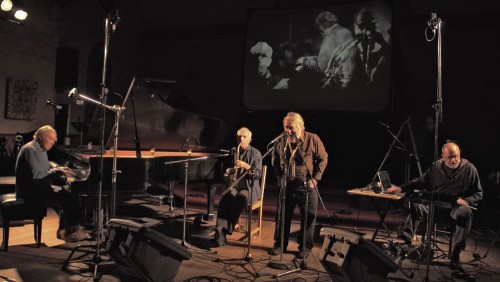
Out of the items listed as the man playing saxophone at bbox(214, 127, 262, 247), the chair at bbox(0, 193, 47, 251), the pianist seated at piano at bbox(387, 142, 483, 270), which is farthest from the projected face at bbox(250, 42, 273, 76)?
the chair at bbox(0, 193, 47, 251)

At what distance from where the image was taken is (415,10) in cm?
912

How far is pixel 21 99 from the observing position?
8.41 meters

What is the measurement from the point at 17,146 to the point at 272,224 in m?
4.98

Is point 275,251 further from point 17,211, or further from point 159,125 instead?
point 159,125

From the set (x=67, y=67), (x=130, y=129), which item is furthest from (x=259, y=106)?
(x=67, y=67)

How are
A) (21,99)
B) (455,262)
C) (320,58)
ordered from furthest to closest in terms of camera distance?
(320,58) < (21,99) < (455,262)

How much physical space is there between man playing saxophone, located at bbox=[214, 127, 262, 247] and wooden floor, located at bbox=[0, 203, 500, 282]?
9.0 inches

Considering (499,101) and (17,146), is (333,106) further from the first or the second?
(17,146)

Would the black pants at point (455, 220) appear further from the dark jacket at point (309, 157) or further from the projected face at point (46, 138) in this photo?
the projected face at point (46, 138)

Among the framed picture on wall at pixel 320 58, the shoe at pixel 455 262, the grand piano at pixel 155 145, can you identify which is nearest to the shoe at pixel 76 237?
the grand piano at pixel 155 145

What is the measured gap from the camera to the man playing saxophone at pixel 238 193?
4.93m

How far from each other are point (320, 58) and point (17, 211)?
624 centimetres

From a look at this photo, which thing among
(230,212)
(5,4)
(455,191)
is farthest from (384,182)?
(5,4)

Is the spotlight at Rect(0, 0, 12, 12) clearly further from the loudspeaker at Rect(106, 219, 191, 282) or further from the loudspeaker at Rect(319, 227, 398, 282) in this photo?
the loudspeaker at Rect(319, 227, 398, 282)
